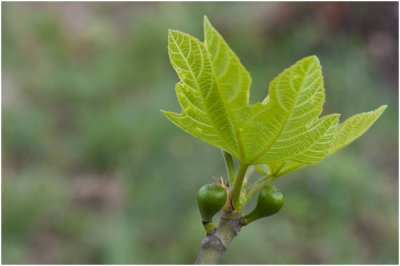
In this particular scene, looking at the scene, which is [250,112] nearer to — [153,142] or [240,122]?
[240,122]

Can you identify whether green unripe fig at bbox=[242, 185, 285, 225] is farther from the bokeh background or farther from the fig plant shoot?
the bokeh background

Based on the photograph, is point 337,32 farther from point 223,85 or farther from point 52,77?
point 223,85

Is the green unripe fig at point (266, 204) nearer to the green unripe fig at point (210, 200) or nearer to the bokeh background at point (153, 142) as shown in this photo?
the green unripe fig at point (210, 200)

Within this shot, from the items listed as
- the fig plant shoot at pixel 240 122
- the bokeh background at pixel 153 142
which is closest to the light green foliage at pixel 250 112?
the fig plant shoot at pixel 240 122

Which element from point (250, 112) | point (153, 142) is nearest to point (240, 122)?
point (250, 112)

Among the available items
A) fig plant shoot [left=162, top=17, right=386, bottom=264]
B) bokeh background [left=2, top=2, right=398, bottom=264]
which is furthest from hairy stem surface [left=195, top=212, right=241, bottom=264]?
bokeh background [left=2, top=2, right=398, bottom=264]

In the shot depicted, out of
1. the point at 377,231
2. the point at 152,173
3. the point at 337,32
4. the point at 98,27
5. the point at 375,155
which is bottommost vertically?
the point at 377,231

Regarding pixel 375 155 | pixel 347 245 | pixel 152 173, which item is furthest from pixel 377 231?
pixel 152 173
